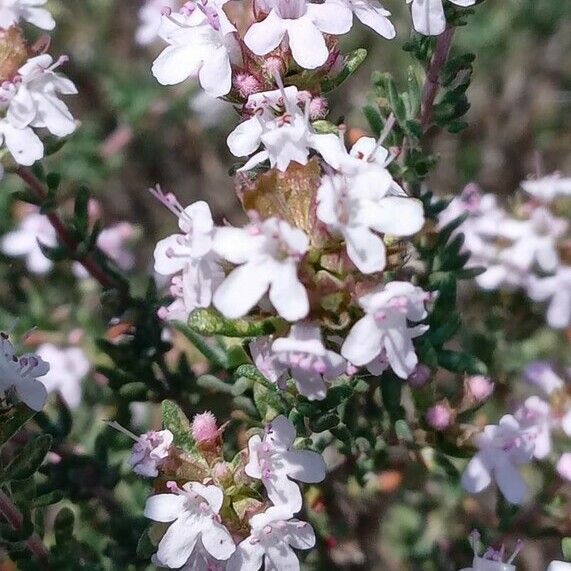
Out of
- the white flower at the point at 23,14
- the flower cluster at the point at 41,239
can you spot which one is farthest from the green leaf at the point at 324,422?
the flower cluster at the point at 41,239

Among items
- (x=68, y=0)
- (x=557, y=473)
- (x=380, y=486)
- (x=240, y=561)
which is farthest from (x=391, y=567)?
(x=68, y=0)

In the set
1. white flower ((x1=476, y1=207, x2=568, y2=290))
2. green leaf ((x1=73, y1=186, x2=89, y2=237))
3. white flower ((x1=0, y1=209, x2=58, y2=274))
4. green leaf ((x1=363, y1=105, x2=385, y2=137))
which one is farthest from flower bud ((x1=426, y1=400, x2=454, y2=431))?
white flower ((x1=0, y1=209, x2=58, y2=274))

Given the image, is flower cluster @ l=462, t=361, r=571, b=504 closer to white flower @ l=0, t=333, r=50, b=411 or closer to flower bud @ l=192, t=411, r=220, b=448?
flower bud @ l=192, t=411, r=220, b=448

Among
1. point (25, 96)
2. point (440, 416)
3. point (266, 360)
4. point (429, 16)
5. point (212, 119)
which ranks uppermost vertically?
point (429, 16)

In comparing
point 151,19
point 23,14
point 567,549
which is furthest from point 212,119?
point 567,549

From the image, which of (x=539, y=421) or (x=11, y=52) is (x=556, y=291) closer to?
(x=539, y=421)

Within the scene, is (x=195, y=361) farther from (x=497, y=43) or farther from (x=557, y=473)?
(x=497, y=43)

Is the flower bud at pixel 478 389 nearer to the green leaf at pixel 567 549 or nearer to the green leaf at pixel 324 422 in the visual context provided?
the green leaf at pixel 567 549
